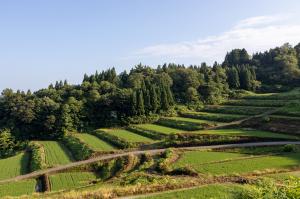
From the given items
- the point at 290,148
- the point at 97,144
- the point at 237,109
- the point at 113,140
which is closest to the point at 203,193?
the point at 290,148

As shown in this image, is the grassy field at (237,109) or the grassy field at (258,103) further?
the grassy field at (258,103)

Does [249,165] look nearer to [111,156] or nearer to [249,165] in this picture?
[249,165]

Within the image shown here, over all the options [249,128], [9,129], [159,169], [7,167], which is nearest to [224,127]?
[249,128]

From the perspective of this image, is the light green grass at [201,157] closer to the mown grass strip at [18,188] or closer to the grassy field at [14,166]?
the mown grass strip at [18,188]

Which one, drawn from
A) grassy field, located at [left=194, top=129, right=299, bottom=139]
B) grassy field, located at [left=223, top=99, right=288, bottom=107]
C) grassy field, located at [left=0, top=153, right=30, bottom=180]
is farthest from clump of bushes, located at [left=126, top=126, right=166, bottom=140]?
grassy field, located at [left=223, top=99, right=288, bottom=107]

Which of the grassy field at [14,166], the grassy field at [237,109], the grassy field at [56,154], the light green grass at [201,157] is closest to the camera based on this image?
the light green grass at [201,157]

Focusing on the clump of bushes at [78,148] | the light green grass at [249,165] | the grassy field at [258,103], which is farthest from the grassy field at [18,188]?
the grassy field at [258,103]

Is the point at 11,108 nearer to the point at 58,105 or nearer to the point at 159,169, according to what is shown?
the point at 58,105
